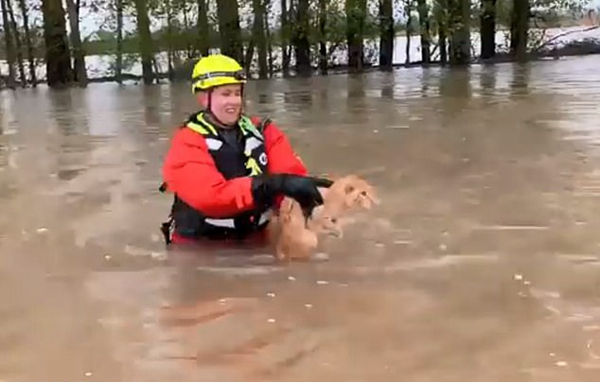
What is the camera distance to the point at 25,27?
30062 mm

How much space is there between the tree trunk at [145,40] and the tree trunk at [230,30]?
71.9 inches

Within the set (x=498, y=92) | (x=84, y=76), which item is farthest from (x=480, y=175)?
(x=84, y=76)

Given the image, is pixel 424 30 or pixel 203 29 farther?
pixel 424 30

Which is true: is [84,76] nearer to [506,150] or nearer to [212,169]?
[506,150]

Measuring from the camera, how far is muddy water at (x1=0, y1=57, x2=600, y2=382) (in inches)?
194

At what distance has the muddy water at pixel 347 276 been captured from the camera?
16.2ft

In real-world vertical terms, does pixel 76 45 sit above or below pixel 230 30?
below

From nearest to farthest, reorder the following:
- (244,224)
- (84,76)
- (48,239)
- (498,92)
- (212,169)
→ 1. (212,169)
2. (244,224)
3. (48,239)
4. (498,92)
5. (84,76)

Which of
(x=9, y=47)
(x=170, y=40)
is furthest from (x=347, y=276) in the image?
(x=9, y=47)

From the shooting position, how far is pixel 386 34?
3061 centimetres

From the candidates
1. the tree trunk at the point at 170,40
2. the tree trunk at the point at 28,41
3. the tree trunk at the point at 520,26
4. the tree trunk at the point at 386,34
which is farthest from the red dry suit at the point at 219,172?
the tree trunk at the point at 520,26

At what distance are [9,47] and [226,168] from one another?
955 inches

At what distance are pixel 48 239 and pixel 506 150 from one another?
489 cm

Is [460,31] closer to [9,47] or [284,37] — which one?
[284,37]
